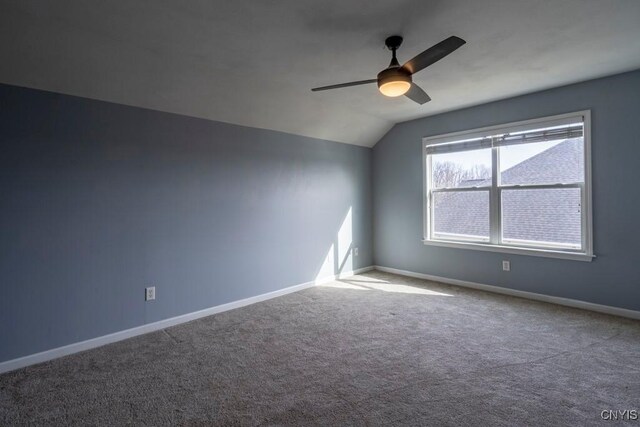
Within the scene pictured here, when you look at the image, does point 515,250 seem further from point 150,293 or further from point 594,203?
point 150,293

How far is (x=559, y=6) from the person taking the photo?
2045 mm

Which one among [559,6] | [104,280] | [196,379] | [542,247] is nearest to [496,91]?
[559,6]

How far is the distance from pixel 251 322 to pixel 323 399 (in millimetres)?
1438

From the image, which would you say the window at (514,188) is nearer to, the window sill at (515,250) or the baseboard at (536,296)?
the window sill at (515,250)

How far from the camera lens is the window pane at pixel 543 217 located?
350 cm

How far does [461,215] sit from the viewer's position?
4.43 metres

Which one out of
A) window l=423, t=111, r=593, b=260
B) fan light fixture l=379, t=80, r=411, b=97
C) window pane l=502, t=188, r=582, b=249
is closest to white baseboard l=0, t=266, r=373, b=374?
window l=423, t=111, r=593, b=260

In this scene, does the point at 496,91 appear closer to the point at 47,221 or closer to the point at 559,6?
the point at 559,6

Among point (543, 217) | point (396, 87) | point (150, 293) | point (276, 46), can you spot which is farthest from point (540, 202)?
point (150, 293)

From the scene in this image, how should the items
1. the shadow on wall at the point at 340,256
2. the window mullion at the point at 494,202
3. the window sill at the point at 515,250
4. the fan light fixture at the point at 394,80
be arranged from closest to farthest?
1. the fan light fixture at the point at 394,80
2. the window sill at the point at 515,250
3. the window mullion at the point at 494,202
4. the shadow on wall at the point at 340,256

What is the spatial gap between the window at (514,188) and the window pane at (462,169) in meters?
0.01

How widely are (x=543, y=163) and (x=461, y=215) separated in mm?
1159

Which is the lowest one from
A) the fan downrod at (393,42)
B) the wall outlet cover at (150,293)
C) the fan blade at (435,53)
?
the wall outlet cover at (150,293)

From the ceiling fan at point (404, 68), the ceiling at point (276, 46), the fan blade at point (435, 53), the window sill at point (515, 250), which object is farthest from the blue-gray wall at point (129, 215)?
the fan blade at point (435, 53)
